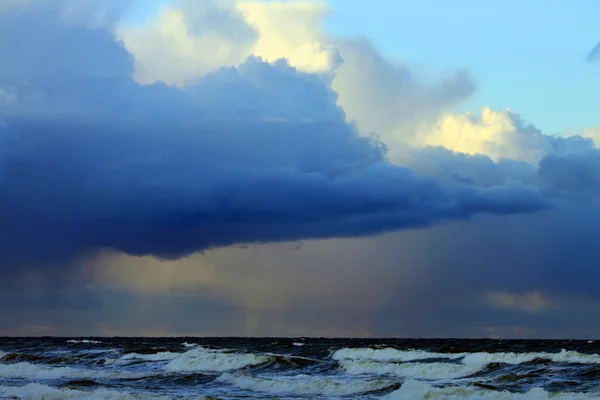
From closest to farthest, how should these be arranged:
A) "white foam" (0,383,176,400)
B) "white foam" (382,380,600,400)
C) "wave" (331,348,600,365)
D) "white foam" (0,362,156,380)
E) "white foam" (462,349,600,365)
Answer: "white foam" (382,380,600,400), "white foam" (0,383,176,400), "white foam" (0,362,156,380), "white foam" (462,349,600,365), "wave" (331,348,600,365)

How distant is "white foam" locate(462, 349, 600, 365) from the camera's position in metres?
66.4

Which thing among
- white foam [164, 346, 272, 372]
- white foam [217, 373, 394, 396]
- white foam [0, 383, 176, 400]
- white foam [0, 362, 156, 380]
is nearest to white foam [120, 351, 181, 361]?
white foam [164, 346, 272, 372]

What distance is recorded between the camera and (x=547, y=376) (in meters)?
51.4

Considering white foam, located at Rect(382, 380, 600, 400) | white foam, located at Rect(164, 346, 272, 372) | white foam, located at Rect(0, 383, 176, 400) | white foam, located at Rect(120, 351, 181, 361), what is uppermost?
white foam, located at Rect(120, 351, 181, 361)

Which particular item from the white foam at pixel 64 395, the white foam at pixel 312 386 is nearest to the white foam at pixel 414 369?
the white foam at pixel 312 386

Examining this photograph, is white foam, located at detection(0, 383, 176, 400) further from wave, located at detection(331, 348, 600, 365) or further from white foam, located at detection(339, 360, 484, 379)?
wave, located at detection(331, 348, 600, 365)

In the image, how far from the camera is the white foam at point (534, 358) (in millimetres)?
66431

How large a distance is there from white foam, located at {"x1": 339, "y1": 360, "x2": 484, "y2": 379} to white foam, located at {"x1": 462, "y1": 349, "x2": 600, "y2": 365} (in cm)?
770

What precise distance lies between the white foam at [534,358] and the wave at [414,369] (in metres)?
7.70

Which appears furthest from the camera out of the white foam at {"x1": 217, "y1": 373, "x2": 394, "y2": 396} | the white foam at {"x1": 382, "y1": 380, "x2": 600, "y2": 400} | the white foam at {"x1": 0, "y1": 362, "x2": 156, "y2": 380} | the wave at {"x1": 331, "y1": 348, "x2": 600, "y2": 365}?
the wave at {"x1": 331, "y1": 348, "x2": 600, "y2": 365}

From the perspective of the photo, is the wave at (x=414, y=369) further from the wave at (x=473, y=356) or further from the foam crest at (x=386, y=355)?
the foam crest at (x=386, y=355)

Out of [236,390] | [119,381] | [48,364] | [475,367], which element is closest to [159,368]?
[48,364]

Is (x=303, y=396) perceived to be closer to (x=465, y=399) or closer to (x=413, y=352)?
(x=465, y=399)

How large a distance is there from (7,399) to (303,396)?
15330 millimetres
